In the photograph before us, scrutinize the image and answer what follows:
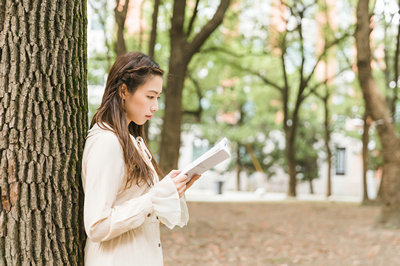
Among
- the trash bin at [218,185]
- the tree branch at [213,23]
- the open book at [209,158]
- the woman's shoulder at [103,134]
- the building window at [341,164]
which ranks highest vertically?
the tree branch at [213,23]

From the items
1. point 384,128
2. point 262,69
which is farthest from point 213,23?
point 262,69

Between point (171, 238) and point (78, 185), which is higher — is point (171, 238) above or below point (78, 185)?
below

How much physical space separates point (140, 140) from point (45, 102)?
58 centimetres

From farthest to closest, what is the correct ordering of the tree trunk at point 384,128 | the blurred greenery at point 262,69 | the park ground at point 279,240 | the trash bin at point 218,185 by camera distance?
Result: the trash bin at point 218,185
the blurred greenery at point 262,69
the tree trunk at point 384,128
the park ground at point 279,240

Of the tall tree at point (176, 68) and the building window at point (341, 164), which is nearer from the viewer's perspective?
the tall tree at point (176, 68)

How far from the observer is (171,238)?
9859 mm

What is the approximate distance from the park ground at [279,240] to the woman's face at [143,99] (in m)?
5.59

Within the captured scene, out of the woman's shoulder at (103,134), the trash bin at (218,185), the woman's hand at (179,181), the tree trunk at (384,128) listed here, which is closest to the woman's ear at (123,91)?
the woman's shoulder at (103,134)

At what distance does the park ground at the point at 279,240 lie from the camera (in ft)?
27.3

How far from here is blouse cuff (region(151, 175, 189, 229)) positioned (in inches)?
96.7

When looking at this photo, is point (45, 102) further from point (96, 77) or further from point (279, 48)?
point (279, 48)

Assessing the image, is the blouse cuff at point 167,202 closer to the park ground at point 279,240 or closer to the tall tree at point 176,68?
the park ground at point 279,240

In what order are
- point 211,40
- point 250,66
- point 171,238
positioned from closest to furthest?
point 171,238
point 211,40
point 250,66

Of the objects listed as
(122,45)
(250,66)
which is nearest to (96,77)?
(250,66)
